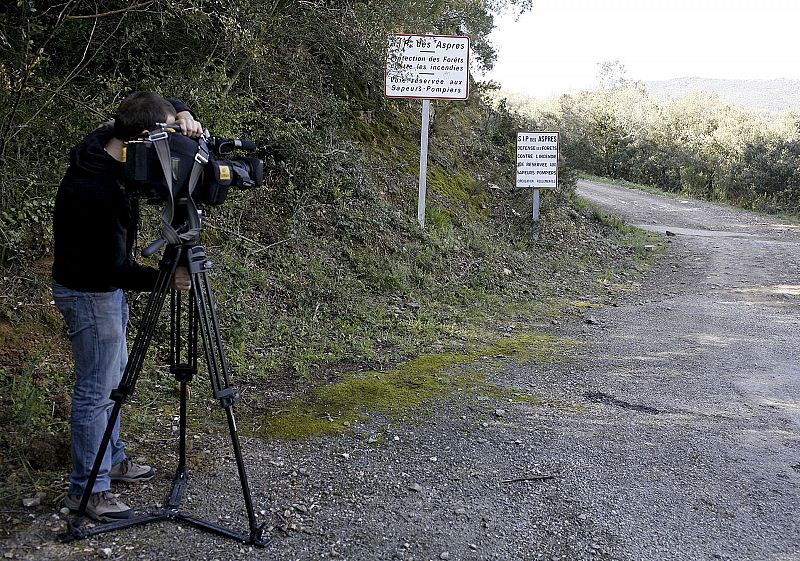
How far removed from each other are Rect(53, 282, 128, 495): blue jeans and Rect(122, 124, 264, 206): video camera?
1.97 feet

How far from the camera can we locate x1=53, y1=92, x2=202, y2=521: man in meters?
3.35

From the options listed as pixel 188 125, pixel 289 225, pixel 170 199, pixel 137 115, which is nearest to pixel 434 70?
pixel 289 225

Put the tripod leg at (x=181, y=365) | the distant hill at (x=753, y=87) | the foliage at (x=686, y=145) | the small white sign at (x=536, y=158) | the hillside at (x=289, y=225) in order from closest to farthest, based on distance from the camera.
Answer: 1. the tripod leg at (x=181, y=365)
2. the hillside at (x=289, y=225)
3. the small white sign at (x=536, y=158)
4. the foliage at (x=686, y=145)
5. the distant hill at (x=753, y=87)

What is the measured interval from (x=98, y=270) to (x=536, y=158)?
10.4m

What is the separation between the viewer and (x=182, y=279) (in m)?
3.51

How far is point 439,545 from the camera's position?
3.60 meters

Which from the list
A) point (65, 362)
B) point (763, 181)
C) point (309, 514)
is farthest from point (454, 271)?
point (763, 181)

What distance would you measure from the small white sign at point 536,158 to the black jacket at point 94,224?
1013 centimetres

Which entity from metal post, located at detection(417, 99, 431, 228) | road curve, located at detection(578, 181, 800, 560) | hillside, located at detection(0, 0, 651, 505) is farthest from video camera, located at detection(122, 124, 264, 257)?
metal post, located at detection(417, 99, 431, 228)

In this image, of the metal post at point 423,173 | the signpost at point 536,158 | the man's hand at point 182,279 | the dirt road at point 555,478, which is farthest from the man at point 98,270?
the signpost at point 536,158

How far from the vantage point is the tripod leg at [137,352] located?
11.0 feet

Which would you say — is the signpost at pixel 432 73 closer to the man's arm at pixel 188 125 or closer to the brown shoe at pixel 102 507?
the man's arm at pixel 188 125

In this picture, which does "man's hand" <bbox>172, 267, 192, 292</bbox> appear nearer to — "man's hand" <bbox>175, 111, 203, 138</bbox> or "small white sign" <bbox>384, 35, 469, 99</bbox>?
"man's hand" <bbox>175, 111, 203, 138</bbox>

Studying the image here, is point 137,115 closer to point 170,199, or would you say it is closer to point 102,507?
point 170,199
